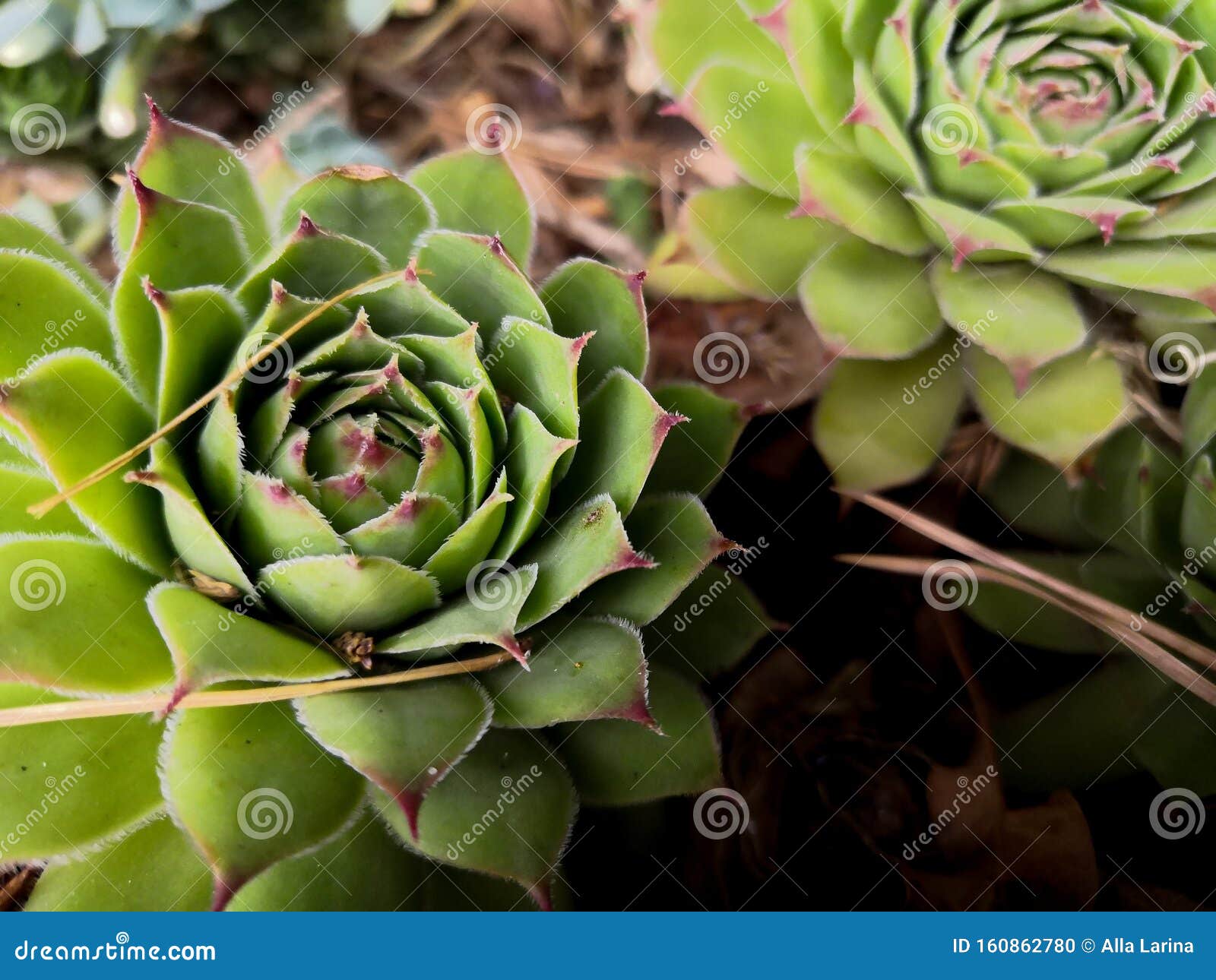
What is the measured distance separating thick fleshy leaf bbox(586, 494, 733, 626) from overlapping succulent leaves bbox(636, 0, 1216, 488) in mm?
294

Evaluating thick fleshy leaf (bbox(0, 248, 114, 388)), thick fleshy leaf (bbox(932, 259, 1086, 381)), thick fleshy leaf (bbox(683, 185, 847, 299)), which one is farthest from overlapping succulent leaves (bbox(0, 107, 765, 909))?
thick fleshy leaf (bbox(932, 259, 1086, 381))

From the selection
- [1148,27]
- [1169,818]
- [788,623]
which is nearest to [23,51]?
[788,623]

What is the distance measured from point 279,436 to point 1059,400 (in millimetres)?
757

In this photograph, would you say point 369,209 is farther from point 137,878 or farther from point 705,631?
point 137,878

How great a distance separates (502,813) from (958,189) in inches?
28.9

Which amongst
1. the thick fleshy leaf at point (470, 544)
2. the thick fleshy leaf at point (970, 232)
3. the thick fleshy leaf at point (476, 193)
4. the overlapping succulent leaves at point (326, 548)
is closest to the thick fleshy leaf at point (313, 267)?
the overlapping succulent leaves at point (326, 548)

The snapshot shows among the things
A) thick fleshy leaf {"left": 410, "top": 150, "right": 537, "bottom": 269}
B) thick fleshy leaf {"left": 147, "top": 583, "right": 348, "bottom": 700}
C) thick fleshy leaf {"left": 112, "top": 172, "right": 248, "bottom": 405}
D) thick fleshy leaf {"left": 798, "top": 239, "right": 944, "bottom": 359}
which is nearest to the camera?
thick fleshy leaf {"left": 147, "top": 583, "right": 348, "bottom": 700}

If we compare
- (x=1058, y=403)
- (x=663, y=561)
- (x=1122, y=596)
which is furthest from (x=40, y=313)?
(x=1122, y=596)

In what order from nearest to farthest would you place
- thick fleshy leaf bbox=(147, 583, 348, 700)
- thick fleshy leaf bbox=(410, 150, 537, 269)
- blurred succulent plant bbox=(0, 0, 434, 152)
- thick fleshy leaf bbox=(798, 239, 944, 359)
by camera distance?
1. thick fleshy leaf bbox=(147, 583, 348, 700)
2. thick fleshy leaf bbox=(410, 150, 537, 269)
3. thick fleshy leaf bbox=(798, 239, 944, 359)
4. blurred succulent plant bbox=(0, 0, 434, 152)

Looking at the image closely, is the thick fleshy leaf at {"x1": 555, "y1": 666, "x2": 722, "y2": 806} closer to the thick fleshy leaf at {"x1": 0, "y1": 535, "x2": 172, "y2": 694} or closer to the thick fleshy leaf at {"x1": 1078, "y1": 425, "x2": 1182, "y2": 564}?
the thick fleshy leaf at {"x1": 0, "y1": 535, "x2": 172, "y2": 694}

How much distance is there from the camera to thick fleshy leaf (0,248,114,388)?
31.1 inches

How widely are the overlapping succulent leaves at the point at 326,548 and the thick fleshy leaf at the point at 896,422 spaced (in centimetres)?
29

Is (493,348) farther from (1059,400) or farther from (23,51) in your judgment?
(23,51)

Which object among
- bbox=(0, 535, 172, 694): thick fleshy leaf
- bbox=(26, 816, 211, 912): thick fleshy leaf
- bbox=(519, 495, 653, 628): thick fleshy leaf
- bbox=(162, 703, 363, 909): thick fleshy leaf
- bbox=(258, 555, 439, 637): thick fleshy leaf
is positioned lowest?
bbox=(26, 816, 211, 912): thick fleshy leaf
